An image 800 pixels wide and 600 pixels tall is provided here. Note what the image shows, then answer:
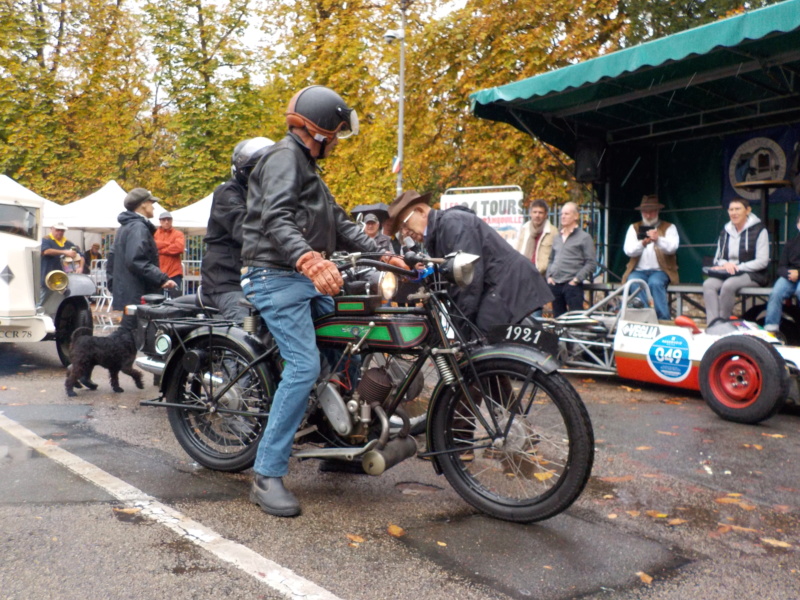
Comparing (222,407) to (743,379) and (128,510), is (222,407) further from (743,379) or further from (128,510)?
(743,379)

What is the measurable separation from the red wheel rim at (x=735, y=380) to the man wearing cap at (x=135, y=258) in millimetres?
4803

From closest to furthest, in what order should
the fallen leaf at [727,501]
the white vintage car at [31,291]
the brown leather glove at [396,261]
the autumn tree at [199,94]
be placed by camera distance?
the brown leather glove at [396,261] → the fallen leaf at [727,501] → the white vintage car at [31,291] → the autumn tree at [199,94]

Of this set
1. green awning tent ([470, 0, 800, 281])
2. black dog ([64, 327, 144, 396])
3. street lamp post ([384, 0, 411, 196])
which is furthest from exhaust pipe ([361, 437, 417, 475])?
street lamp post ([384, 0, 411, 196])

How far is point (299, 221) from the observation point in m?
3.98

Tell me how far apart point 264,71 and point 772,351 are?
22.1 meters

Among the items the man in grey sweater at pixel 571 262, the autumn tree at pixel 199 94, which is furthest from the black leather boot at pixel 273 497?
the autumn tree at pixel 199 94

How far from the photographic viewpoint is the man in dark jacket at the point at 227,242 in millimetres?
Answer: 5469

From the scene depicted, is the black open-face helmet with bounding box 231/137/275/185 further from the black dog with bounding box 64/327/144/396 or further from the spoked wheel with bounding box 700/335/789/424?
the spoked wheel with bounding box 700/335/789/424

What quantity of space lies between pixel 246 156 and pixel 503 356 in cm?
247

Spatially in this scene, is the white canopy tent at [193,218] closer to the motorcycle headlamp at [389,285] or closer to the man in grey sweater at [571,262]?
the man in grey sweater at [571,262]

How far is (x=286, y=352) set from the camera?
3.96 meters

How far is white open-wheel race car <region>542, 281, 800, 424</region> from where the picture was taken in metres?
6.36

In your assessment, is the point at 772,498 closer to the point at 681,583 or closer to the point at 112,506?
the point at 681,583

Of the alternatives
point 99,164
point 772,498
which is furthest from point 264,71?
point 772,498
